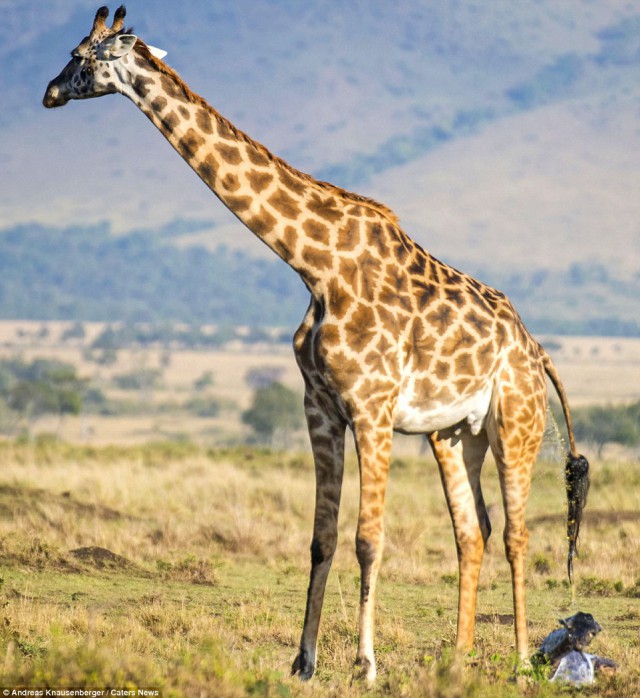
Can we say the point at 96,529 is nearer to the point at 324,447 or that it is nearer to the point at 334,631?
the point at 334,631

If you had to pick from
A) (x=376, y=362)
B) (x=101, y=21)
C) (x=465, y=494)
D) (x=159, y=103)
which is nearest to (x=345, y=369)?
(x=376, y=362)

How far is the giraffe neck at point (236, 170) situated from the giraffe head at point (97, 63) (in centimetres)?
9

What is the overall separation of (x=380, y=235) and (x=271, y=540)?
7.44 metres

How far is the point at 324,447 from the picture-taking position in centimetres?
826

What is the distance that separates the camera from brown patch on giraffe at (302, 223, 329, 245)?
8.32 meters

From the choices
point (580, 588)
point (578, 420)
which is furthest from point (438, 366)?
point (578, 420)

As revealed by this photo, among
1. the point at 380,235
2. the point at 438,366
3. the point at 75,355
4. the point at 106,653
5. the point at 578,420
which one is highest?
the point at 75,355

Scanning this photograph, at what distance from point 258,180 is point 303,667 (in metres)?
3.32

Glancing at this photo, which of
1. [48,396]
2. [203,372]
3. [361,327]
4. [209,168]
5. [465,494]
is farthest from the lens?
[203,372]

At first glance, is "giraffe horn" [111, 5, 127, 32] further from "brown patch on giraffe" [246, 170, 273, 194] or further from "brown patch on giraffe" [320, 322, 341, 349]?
"brown patch on giraffe" [320, 322, 341, 349]

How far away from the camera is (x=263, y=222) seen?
8375mm

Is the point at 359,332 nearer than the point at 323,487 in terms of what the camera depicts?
Yes

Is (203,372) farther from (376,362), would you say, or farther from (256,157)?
(376,362)

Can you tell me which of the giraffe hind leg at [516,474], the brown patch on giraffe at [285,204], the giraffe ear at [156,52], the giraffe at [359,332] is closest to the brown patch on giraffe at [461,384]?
the giraffe at [359,332]
